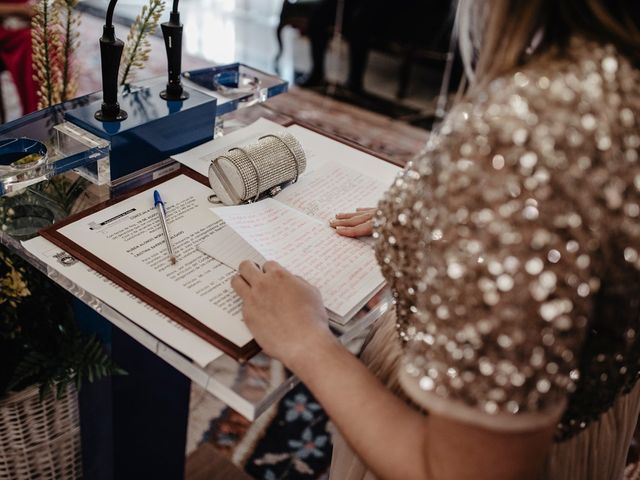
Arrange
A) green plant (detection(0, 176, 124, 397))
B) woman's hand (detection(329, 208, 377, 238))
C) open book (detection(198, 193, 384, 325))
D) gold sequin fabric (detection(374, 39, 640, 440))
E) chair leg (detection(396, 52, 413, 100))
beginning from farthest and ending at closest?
chair leg (detection(396, 52, 413, 100))
green plant (detection(0, 176, 124, 397))
woman's hand (detection(329, 208, 377, 238))
open book (detection(198, 193, 384, 325))
gold sequin fabric (detection(374, 39, 640, 440))

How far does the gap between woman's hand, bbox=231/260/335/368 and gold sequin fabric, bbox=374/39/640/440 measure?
20cm

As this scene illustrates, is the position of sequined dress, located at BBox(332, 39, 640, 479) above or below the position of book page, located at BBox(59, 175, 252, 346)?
above

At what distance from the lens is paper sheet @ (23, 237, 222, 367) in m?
0.74

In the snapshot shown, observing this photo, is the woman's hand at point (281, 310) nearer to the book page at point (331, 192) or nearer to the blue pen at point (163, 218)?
the blue pen at point (163, 218)

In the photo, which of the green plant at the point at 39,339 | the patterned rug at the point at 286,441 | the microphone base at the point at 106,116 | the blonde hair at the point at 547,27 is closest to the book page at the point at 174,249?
the microphone base at the point at 106,116

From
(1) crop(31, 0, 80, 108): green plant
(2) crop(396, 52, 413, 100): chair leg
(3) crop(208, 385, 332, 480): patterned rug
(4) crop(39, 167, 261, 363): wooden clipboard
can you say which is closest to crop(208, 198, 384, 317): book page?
(4) crop(39, 167, 261, 363): wooden clipboard

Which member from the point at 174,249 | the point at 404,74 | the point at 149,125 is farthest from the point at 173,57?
the point at 404,74

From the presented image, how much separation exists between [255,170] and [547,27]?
569mm

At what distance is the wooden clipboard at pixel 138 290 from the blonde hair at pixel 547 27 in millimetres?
413

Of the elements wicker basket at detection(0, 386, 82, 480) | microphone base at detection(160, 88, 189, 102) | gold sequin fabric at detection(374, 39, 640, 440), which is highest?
gold sequin fabric at detection(374, 39, 640, 440)

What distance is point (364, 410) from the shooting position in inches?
26.0

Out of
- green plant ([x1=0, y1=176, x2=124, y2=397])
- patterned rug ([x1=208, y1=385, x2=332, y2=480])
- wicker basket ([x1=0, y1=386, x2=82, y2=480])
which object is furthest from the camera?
patterned rug ([x1=208, y1=385, x2=332, y2=480])

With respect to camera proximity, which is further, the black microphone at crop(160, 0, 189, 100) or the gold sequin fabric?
the black microphone at crop(160, 0, 189, 100)

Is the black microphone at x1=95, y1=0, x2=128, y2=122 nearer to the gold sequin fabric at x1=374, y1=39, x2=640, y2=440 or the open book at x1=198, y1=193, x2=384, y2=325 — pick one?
the open book at x1=198, y1=193, x2=384, y2=325
